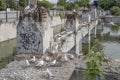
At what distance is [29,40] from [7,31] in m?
18.2

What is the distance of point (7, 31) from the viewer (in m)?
31.6

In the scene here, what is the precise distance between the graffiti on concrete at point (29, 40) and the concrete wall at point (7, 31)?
15794 mm

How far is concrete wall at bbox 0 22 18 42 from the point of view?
98.3ft

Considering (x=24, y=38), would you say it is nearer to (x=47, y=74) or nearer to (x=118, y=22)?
(x=47, y=74)

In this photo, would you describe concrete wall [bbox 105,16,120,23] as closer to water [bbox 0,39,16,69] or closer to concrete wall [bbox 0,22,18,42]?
concrete wall [bbox 0,22,18,42]

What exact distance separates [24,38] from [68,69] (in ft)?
10.4

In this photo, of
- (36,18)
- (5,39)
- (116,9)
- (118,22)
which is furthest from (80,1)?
(36,18)

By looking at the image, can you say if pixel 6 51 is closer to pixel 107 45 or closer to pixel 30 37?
pixel 107 45

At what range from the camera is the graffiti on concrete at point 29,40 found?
13711mm

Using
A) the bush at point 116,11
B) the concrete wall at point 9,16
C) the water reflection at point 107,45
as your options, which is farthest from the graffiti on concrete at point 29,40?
the bush at point 116,11

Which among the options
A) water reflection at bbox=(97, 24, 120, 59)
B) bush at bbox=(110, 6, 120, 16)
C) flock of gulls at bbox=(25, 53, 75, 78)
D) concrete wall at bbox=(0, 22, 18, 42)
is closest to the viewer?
flock of gulls at bbox=(25, 53, 75, 78)

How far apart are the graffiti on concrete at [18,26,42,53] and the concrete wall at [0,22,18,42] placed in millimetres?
15794

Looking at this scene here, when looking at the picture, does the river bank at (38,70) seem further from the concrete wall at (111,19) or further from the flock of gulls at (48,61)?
Result: the concrete wall at (111,19)

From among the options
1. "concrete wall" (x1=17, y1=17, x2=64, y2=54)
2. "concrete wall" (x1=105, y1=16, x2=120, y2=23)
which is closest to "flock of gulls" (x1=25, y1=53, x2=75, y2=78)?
"concrete wall" (x1=17, y1=17, x2=64, y2=54)
